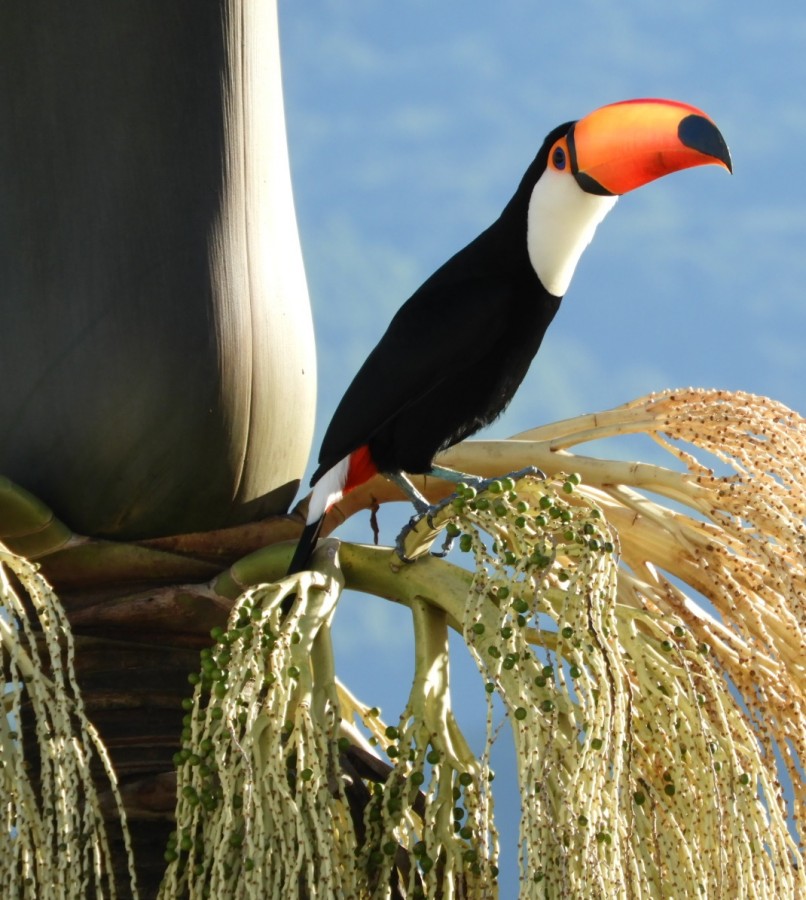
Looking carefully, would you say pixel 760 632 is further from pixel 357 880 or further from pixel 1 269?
pixel 1 269

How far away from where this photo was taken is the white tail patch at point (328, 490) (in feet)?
5.93

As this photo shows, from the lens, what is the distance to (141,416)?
1742mm

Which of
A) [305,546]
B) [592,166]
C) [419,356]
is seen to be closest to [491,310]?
[419,356]

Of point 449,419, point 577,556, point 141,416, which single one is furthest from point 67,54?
point 577,556

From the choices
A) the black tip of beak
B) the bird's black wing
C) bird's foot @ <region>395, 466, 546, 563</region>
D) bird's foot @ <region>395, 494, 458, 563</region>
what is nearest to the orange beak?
the black tip of beak

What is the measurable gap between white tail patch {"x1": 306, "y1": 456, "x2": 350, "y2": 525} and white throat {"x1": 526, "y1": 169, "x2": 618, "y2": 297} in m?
0.41

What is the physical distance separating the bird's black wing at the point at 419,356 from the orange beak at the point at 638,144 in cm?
23

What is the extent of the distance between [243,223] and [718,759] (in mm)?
899

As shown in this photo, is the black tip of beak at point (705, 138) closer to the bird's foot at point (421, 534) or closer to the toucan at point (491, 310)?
the toucan at point (491, 310)

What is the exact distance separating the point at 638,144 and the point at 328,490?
691mm

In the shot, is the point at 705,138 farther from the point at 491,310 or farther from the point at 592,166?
the point at 491,310

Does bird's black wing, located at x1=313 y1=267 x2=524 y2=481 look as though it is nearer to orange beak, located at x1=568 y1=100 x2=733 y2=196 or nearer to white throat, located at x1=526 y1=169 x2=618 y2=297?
white throat, located at x1=526 y1=169 x2=618 y2=297

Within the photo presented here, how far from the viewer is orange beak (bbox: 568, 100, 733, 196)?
197cm

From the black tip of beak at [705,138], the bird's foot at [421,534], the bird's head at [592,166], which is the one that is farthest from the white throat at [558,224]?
the bird's foot at [421,534]
